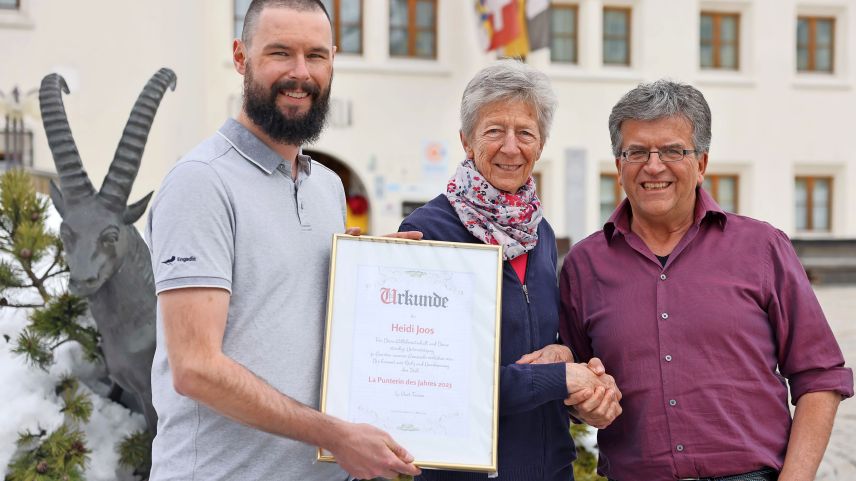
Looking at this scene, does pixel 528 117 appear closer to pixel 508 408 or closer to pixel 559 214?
pixel 508 408

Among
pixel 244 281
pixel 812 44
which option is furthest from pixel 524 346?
pixel 812 44

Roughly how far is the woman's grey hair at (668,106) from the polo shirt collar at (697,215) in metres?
0.15

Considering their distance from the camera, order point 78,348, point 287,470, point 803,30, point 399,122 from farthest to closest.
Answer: point 803,30
point 399,122
point 78,348
point 287,470

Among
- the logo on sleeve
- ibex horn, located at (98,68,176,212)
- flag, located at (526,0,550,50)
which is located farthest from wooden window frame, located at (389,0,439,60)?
the logo on sleeve

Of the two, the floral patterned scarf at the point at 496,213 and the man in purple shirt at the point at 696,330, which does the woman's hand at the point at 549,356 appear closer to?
the man in purple shirt at the point at 696,330

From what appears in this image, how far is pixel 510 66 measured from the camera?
106 inches

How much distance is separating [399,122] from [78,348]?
1480 cm

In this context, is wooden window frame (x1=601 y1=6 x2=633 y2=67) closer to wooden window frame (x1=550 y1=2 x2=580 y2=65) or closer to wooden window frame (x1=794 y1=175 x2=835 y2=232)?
wooden window frame (x1=550 y1=2 x2=580 y2=65)

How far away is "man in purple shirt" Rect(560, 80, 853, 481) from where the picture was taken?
2.48m

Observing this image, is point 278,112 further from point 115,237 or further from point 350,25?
point 350,25

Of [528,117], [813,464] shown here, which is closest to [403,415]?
[528,117]

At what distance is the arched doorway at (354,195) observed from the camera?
62.7ft

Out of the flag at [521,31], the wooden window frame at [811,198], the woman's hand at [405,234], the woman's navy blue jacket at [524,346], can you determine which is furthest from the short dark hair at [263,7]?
the wooden window frame at [811,198]

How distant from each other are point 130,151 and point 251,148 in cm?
188
